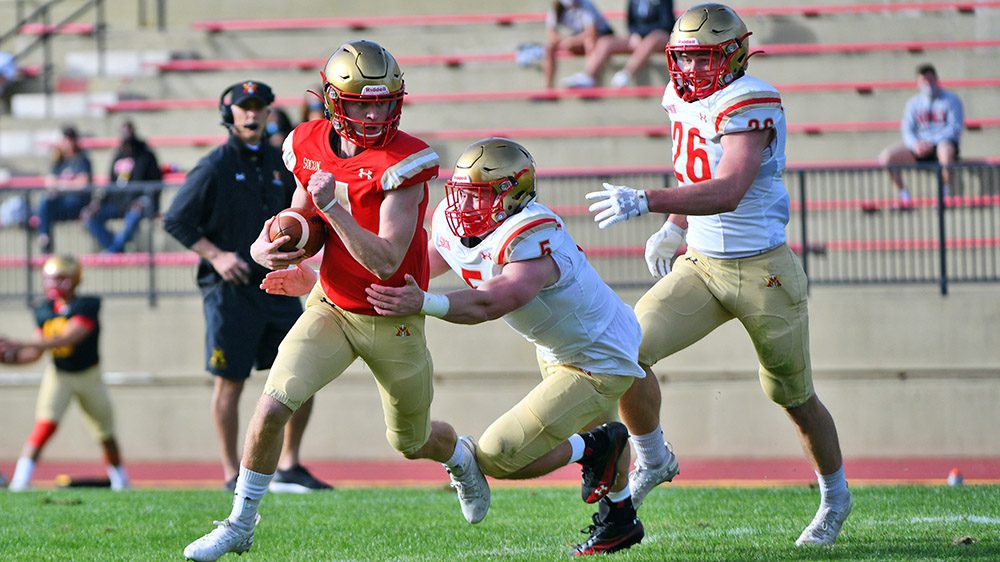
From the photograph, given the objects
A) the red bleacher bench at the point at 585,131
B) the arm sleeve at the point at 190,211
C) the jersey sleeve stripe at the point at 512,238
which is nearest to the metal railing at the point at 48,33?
the red bleacher bench at the point at 585,131

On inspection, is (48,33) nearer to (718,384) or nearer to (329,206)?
(718,384)

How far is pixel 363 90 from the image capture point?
4.80m

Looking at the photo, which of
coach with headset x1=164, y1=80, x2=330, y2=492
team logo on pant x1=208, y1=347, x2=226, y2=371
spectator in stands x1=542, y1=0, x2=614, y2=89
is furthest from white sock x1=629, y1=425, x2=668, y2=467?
spectator in stands x1=542, y1=0, x2=614, y2=89

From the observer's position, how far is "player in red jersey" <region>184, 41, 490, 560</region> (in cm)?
480

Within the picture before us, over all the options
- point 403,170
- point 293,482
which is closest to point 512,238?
Answer: point 403,170

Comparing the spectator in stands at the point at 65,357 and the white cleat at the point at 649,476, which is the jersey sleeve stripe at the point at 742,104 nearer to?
the white cleat at the point at 649,476

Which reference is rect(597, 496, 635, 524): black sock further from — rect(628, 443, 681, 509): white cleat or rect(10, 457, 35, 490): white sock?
rect(10, 457, 35, 490): white sock

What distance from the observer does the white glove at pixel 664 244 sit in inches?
225

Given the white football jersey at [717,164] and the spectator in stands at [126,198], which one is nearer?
the white football jersey at [717,164]

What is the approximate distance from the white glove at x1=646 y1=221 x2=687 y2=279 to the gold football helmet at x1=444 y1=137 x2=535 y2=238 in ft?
3.16

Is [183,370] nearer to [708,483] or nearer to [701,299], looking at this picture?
[708,483]

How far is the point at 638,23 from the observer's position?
14258mm

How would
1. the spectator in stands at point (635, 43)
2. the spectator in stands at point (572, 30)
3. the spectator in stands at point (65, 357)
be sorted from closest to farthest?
the spectator in stands at point (65, 357) → the spectator in stands at point (635, 43) → the spectator in stands at point (572, 30)

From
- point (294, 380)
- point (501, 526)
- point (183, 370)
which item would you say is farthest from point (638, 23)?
point (294, 380)
